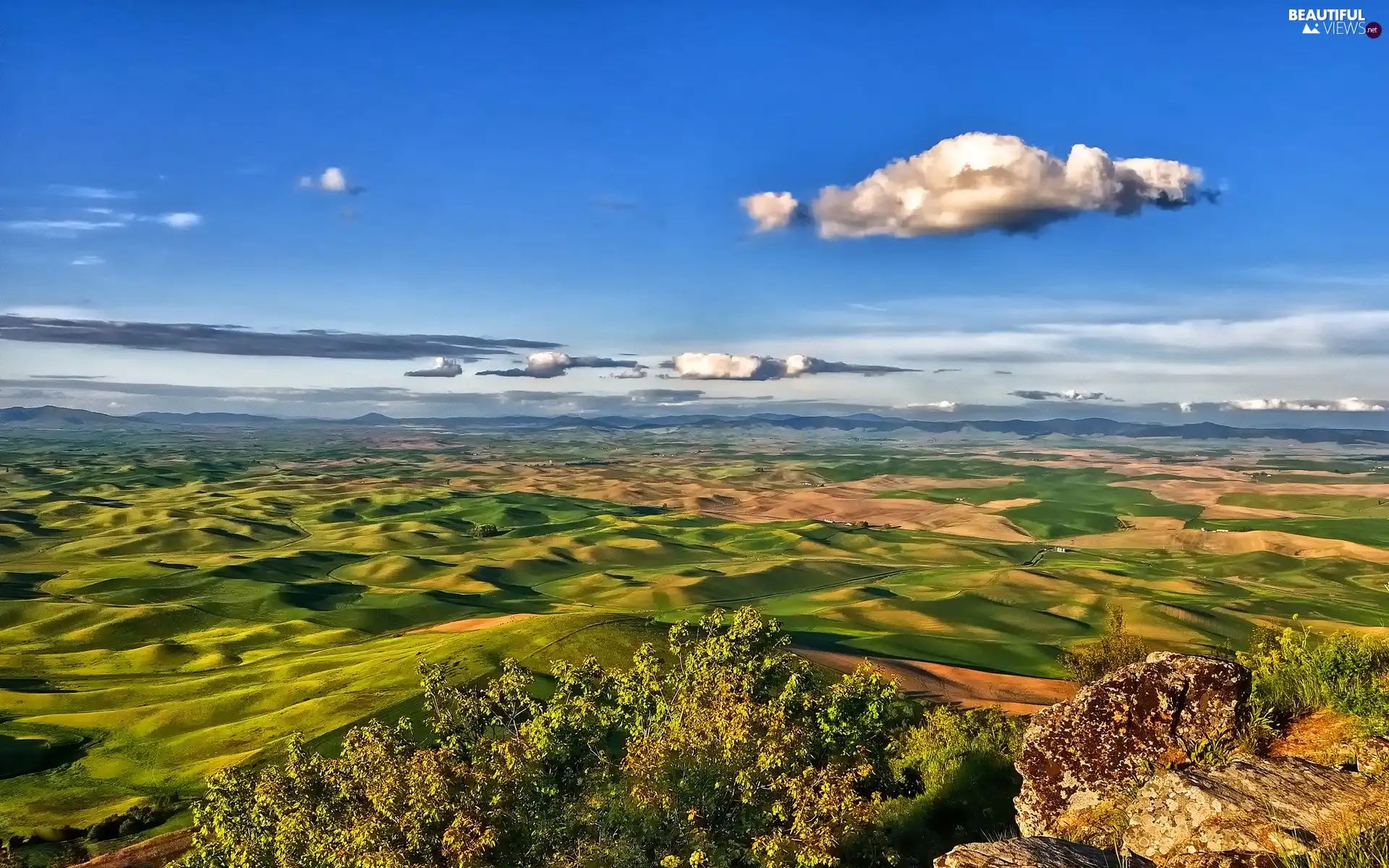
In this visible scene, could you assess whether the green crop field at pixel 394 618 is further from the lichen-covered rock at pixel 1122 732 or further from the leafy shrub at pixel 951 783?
the lichen-covered rock at pixel 1122 732

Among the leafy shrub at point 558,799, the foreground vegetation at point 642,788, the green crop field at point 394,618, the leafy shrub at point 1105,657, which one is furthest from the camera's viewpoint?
the green crop field at point 394,618

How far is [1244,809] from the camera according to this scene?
1695cm

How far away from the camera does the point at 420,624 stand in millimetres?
132375

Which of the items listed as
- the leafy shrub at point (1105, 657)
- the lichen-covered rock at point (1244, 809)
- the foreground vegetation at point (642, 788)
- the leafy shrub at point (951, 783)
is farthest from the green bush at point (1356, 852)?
the leafy shrub at point (1105, 657)

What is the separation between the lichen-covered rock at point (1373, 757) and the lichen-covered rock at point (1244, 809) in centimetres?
48

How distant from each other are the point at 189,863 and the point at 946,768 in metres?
33.7

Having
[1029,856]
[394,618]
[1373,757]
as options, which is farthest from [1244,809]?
[394,618]

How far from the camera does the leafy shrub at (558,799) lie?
21.9m

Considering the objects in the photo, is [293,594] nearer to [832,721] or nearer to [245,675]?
[245,675]

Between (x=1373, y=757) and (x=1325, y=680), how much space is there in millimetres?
7707

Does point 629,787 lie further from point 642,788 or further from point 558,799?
point 558,799

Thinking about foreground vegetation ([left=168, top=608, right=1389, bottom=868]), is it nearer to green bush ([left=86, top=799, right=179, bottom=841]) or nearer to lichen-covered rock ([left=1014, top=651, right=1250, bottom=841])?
lichen-covered rock ([left=1014, top=651, right=1250, bottom=841])

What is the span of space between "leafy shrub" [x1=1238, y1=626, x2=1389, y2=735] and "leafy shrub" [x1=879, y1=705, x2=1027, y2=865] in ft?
30.3

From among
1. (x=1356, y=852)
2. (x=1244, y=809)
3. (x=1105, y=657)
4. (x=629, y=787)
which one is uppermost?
(x=1356, y=852)
